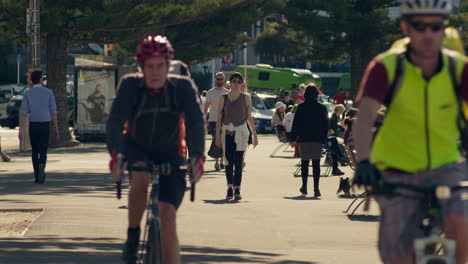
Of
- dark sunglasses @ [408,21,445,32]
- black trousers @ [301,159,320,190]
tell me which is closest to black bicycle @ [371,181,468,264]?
dark sunglasses @ [408,21,445,32]

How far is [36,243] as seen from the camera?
9.91 metres

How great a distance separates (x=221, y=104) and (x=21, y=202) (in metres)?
3.10

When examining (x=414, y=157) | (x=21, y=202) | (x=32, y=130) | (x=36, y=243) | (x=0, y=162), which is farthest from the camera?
(x=0, y=162)

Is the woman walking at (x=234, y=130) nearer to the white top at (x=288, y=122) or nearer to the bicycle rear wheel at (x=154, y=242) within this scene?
the bicycle rear wheel at (x=154, y=242)

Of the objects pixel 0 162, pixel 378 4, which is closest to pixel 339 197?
pixel 0 162

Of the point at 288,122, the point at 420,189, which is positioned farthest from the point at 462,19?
the point at 420,189

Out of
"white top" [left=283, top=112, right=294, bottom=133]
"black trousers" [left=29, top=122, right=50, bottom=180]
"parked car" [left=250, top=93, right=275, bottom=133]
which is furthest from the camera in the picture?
"parked car" [left=250, top=93, right=275, bottom=133]

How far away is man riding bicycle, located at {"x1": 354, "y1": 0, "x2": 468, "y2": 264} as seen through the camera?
5316 millimetres

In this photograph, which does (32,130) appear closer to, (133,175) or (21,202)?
(21,202)

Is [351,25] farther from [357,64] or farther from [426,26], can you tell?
[426,26]

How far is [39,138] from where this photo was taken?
1708 cm

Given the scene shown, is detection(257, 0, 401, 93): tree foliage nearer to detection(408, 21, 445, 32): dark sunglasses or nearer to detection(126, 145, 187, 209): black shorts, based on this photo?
detection(126, 145, 187, 209): black shorts

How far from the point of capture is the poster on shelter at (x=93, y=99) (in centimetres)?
3372

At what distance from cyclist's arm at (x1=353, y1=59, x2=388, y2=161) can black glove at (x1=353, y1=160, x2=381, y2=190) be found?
0.38 ft
